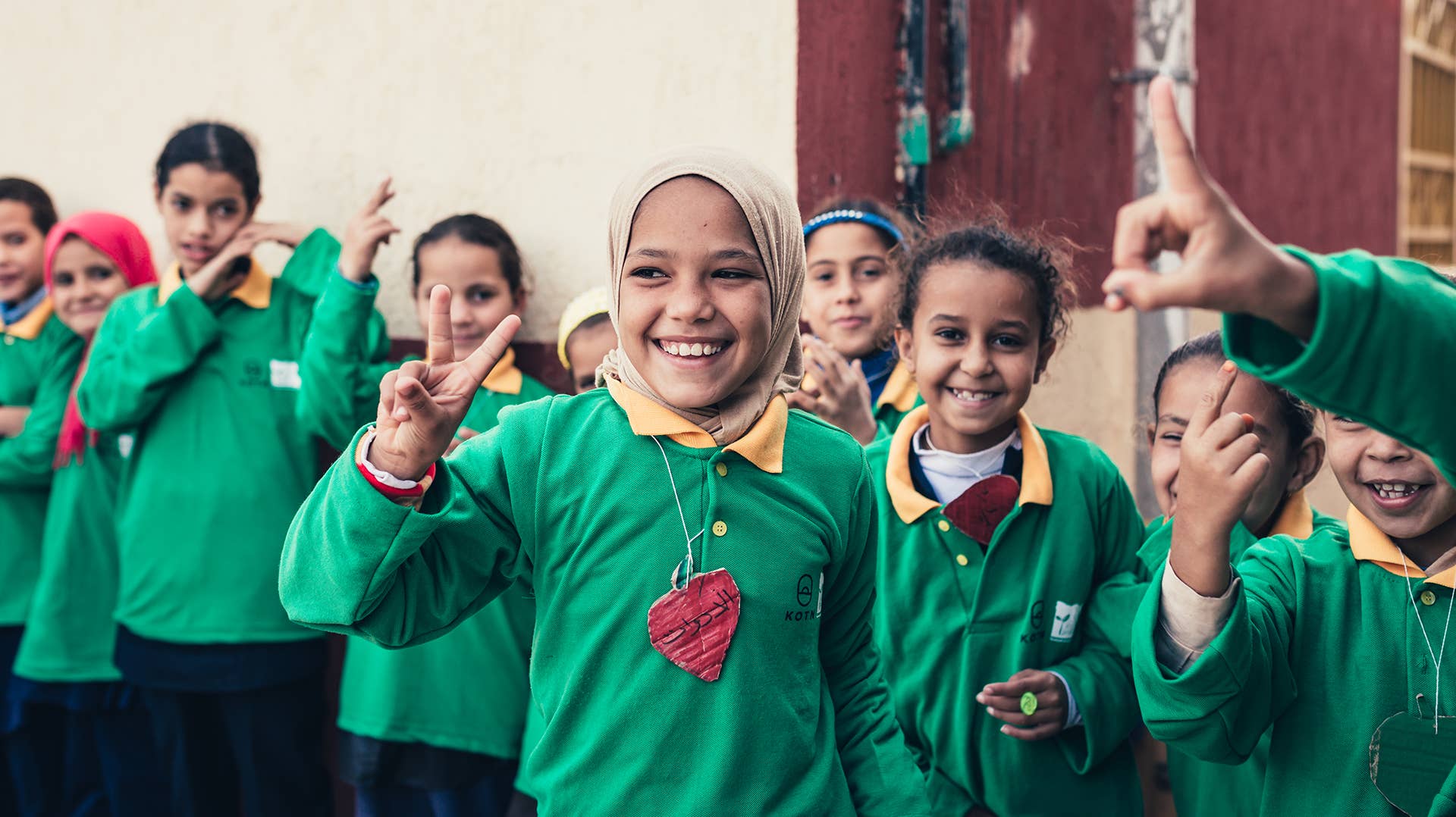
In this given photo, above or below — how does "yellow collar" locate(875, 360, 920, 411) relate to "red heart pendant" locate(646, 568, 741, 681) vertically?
above

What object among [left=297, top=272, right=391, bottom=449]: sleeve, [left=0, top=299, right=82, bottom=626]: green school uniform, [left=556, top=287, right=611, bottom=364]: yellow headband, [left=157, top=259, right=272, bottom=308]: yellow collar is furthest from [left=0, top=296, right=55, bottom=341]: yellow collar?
[left=556, top=287, right=611, bottom=364]: yellow headband

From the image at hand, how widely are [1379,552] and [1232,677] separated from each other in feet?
1.22

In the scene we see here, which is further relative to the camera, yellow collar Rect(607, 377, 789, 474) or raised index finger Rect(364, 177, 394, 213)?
raised index finger Rect(364, 177, 394, 213)

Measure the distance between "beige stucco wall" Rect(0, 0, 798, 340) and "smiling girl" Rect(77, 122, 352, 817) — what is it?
18.2 inches

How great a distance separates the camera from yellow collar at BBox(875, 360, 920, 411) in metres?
3.14

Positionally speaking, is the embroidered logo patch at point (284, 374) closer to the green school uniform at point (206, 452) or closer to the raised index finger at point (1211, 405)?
the green school uniform at point (206, 452)

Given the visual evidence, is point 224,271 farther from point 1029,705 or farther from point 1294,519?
point 1294,519

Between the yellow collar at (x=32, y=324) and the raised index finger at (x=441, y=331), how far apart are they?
3122 millimetres

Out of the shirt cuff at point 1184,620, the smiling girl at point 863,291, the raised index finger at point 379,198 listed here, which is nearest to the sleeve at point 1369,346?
the shirt cuff at point 1184,620

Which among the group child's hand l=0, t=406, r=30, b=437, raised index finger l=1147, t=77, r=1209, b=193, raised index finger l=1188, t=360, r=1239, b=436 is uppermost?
raised index finger l=1147, t=77, r=1209, b=193

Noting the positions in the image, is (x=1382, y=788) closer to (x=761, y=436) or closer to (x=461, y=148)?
(x=761, y=436)

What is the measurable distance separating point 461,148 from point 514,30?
389 mm

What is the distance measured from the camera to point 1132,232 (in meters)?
1.20

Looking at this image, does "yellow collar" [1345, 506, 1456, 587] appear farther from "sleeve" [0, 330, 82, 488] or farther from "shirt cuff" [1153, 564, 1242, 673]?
"sleeve" [0, 330, 82, 488]
